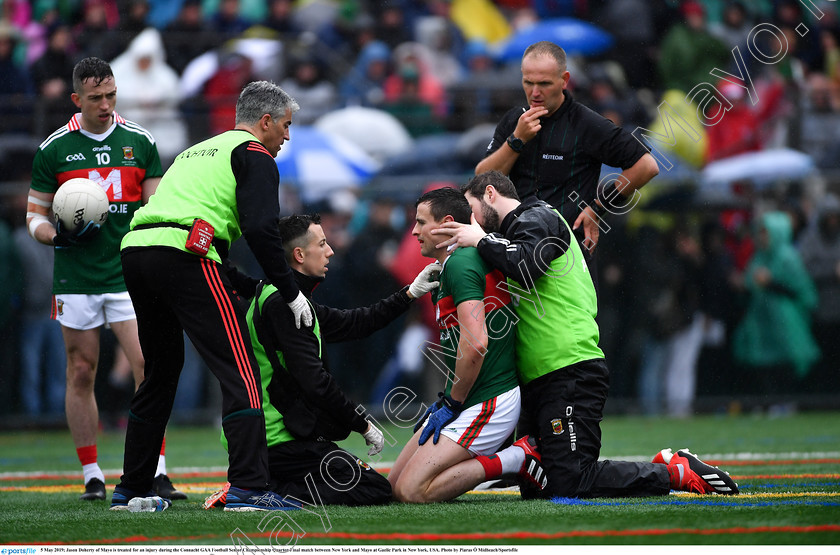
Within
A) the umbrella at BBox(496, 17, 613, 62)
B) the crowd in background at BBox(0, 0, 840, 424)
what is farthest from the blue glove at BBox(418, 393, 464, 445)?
the umbrella at BBox(496, 17, 613, 62)

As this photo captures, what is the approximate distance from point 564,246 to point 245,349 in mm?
1772

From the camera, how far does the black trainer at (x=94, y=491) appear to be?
6.03 metres

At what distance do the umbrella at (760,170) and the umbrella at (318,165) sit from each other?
3825 mm

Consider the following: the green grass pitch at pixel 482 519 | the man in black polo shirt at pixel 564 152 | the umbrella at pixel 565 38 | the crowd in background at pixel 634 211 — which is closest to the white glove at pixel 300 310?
the green grass pitch at pixel 482 519

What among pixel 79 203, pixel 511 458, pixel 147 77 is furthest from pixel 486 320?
pixel 147 77

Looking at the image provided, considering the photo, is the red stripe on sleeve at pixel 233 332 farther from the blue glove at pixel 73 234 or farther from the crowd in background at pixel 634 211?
the crowd in background at pixel 634 211

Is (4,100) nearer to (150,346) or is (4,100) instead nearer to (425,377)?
(425,377)

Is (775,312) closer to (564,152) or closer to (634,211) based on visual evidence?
(634,211)

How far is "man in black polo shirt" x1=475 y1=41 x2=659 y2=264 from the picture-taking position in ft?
20.4

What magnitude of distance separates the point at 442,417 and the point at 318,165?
6.49 meters

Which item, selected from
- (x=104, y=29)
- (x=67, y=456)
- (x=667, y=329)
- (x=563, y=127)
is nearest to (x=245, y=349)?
(x=563, y=127)

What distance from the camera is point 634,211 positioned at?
1153 centimetres

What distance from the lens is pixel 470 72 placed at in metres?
14.5

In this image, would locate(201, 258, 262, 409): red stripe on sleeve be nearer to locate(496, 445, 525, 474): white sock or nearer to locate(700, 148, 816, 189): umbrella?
locate(496, 445, 525, 474): white sock
